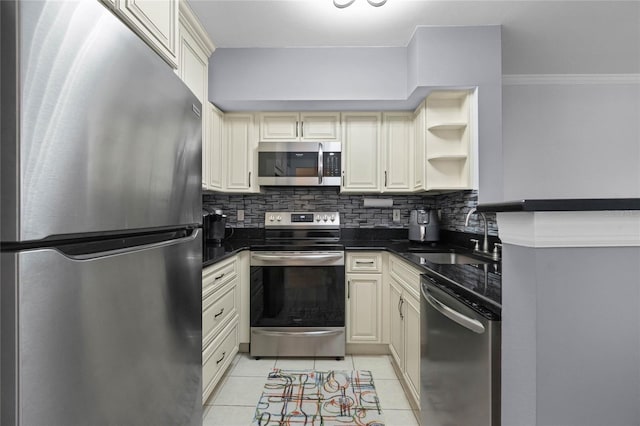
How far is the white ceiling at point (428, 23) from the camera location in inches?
86.7

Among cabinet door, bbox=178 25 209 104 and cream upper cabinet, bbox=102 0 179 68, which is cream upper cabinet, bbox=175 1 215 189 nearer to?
cabinet door, bbox=178 25 209 104

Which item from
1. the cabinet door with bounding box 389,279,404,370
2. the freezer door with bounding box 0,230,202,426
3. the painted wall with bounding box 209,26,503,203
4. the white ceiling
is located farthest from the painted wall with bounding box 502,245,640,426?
the painted wall with bounding box 209,26,503,203

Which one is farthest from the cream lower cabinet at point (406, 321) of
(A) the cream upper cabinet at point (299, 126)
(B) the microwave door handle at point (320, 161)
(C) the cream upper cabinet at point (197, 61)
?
(C) the cream upper cabinet at point (197, 61)

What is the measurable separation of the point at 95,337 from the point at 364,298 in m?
2.43

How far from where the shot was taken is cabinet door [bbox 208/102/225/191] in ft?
8.89

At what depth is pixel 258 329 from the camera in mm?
2789

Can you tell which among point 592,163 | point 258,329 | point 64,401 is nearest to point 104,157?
point 64,401

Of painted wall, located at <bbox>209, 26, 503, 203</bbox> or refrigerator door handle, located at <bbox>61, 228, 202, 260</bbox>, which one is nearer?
refrigerator door handle, located at <bbox>61, 228, 202, 260</bbox>

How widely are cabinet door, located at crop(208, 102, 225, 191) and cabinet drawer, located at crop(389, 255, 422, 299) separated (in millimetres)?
1529

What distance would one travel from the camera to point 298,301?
276 centimetres

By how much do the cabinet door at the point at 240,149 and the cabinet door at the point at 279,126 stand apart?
0.38 ft

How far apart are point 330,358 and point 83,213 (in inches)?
102

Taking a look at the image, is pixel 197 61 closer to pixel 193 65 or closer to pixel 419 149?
pixel 193 65

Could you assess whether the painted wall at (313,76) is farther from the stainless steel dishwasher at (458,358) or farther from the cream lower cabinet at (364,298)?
the stainless steel dishwasher at (458,358)
